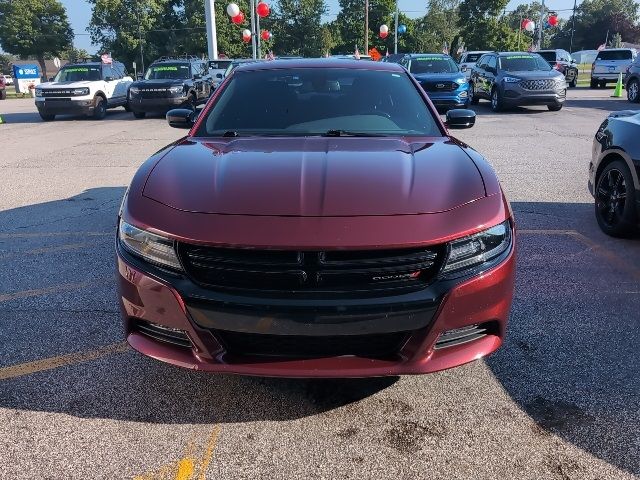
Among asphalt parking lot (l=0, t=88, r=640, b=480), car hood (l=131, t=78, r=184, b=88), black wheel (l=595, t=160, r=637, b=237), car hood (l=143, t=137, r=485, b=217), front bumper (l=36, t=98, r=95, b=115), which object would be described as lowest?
asphalt parking lot (l=0, t=88, r=640, b=480)

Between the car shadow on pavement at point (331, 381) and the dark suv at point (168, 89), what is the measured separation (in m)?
13.1

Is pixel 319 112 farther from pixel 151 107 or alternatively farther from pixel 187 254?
pixel 151 107

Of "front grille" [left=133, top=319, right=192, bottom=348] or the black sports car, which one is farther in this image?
the black sports car

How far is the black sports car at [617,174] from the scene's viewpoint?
4.93 meters

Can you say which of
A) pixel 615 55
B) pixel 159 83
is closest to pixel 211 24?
pixel 159 83

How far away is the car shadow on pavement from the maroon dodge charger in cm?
47

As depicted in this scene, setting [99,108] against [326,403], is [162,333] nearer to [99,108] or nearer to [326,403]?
[326,403]

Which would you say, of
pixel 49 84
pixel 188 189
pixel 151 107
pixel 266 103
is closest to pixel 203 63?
pixel 151 107

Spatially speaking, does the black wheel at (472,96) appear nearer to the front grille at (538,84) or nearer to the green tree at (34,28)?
the front grille at (538,84)

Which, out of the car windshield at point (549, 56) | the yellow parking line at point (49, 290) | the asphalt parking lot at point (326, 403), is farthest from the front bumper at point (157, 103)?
the car windshield at point (549, 56)

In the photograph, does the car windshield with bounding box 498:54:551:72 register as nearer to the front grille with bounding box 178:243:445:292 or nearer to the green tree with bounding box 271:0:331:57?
the front grille with bounding box 178:243:445:292

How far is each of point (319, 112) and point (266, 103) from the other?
0.39 meters

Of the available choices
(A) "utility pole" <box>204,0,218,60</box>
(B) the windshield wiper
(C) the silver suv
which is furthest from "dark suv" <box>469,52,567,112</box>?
(A) "utility pole" <box>204,0,218,60</box>

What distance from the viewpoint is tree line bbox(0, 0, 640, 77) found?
186 feet
